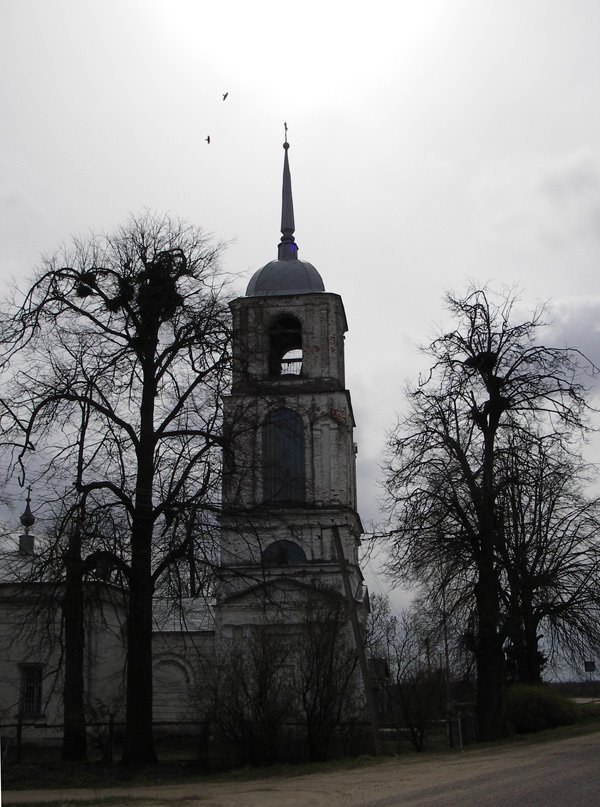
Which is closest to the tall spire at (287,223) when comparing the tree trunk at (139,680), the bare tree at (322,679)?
the bare tree at (322,679)

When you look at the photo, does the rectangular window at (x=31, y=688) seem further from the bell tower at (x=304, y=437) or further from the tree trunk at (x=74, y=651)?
the tree trunk at (x=74, y=651)

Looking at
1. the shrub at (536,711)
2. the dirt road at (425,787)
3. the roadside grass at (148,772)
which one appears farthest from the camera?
the shrub at (536,711)

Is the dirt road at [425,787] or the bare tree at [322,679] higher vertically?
the bare tree at [322,679]

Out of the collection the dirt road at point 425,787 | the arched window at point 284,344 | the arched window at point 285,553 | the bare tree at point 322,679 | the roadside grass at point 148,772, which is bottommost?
the roadside grass at point 148,772

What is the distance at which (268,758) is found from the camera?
18422 mm

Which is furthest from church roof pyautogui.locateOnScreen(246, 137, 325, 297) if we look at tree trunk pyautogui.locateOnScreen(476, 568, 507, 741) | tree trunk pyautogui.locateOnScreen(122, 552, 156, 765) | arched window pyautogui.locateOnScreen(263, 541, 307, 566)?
tree trunk pyautogui.locateOnScreen(122, 552, 156, 765)

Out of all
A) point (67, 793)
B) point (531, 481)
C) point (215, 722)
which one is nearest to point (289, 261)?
point (531, 481)

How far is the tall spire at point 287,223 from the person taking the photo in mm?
43750

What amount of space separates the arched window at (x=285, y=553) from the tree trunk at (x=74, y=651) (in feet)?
58.6

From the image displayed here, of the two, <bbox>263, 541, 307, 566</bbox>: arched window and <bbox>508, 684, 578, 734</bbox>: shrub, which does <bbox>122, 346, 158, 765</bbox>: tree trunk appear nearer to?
<bbox>508, 684, 578, 734</bbox>: shrub

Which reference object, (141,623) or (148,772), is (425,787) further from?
(141,623)

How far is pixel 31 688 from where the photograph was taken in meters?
34.2

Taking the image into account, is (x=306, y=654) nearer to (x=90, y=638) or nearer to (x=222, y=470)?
(x=222, y=470)

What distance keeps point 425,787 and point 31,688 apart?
25.2 metres
